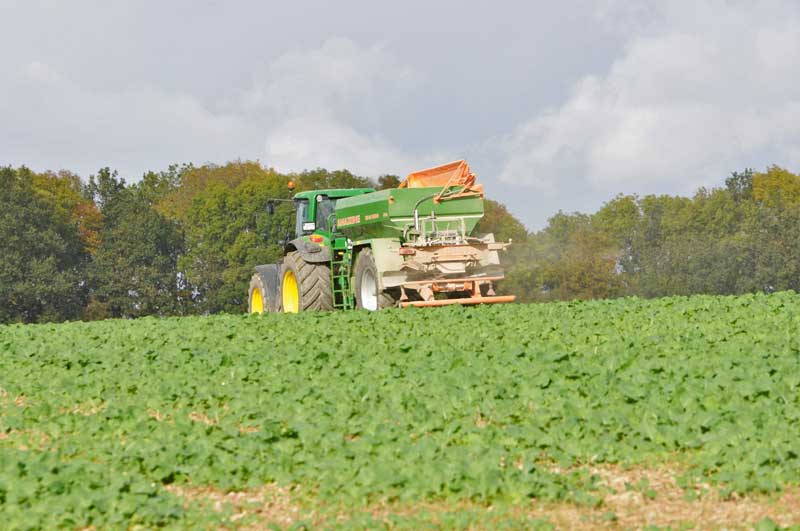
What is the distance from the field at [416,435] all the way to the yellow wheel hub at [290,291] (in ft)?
34.5

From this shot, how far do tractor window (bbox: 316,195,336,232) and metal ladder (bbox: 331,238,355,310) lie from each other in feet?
3.06

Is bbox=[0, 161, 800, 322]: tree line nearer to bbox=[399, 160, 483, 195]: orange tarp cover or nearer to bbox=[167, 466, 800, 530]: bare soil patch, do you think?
bbox=[399, 160, 483, 195]: orange tarp cover

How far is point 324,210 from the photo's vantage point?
A: 25312 mm

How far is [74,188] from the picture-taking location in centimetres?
8031

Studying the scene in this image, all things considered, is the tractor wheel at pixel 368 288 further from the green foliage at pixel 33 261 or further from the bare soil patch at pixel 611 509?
the green foliage at pixel 33 261

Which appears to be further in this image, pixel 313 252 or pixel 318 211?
pixel 318 211

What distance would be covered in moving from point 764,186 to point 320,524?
76.6 m

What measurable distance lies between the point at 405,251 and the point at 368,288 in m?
1.75

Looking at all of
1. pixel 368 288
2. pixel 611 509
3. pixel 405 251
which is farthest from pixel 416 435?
pixel 368 288

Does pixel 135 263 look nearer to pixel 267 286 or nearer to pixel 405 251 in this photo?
pixel 267 286

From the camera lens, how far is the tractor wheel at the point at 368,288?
22.1 m

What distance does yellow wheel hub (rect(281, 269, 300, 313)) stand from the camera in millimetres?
25703

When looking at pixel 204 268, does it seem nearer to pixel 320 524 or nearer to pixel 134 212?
pixel 134 212

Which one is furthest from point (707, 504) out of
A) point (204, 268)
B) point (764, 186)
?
point (764, 186)
